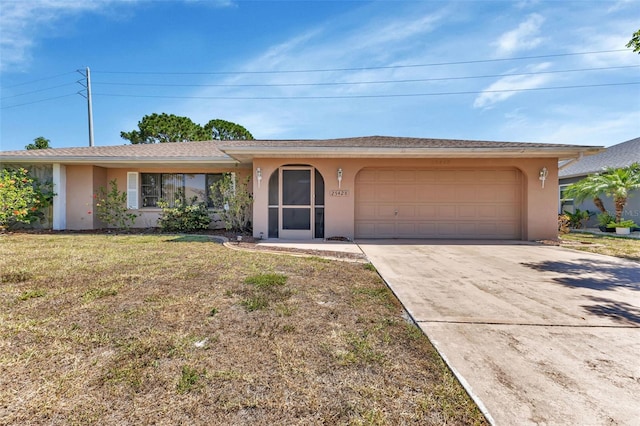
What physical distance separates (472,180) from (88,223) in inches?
563

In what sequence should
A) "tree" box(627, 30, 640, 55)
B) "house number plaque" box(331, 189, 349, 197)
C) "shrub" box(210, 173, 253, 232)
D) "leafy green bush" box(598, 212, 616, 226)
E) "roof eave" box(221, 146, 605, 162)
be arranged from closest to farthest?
"tree" box(627, 30, 640, 55) < "roof eave" box(221, 146, 605, 162) < "house number plaque" box(331, 189, 349, 197) < "shrub" box(210, 173, 253, 232) < "leafy green bush" box(598, 212, 616, 226)

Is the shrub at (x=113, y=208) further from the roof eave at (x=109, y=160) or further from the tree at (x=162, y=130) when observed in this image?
the tree at (x=162, y=130)

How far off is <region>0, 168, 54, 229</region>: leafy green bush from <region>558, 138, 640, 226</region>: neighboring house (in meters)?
21.7

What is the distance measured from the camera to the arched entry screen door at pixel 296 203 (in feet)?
31.8

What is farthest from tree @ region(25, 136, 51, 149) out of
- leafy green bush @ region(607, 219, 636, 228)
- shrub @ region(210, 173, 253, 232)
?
A: leafy green bush @ region(607, 219, 636, 228)

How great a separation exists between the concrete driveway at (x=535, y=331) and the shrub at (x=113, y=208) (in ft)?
34.0

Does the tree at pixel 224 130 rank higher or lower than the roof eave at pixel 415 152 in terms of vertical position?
higher

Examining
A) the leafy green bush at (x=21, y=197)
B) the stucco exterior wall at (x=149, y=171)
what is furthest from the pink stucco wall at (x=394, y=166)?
the leafy green bush at (x=21, y=197)

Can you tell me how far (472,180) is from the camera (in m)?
9.99

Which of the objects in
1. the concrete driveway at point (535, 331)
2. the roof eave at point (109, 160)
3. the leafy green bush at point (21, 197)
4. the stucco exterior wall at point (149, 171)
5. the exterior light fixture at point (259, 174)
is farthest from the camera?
the stucco exterior wall at point (149, 171)

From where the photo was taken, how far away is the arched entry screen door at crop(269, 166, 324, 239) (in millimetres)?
A: 9688

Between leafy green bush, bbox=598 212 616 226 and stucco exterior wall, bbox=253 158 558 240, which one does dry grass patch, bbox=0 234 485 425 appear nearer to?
stucco exterior wall, bbox=253 158 558 240

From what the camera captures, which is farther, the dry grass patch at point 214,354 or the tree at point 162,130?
the tree at point 162,130

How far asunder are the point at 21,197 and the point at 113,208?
2671mm
